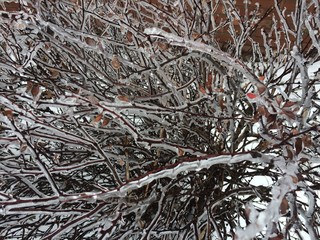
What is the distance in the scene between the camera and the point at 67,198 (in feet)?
3.82

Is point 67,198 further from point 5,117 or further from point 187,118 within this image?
point 187,118

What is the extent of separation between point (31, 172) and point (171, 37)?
26.3 inches

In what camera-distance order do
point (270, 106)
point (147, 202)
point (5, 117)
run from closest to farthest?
1. point (270, 106)
2. point (5, 117)
3. point (147, 202)

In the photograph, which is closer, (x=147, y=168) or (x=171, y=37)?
(x=171, y=37)

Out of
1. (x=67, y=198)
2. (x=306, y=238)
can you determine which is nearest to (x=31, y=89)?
(x=67, y=198)

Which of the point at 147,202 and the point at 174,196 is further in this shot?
the point at 174,196

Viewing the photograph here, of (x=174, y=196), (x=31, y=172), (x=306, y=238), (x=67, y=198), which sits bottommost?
(x=306, y=238)

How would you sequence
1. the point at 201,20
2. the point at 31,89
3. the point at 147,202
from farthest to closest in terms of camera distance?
the point at 201,20, the point at 147,202, the point at 31,89

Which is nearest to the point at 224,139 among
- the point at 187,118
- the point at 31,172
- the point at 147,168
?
the point at 187,118

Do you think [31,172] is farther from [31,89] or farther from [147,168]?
[147,168]

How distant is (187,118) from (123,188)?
38.2 inches

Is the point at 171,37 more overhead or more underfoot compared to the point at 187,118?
more overhead

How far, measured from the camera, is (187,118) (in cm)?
206

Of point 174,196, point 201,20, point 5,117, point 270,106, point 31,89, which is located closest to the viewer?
point 270,106
